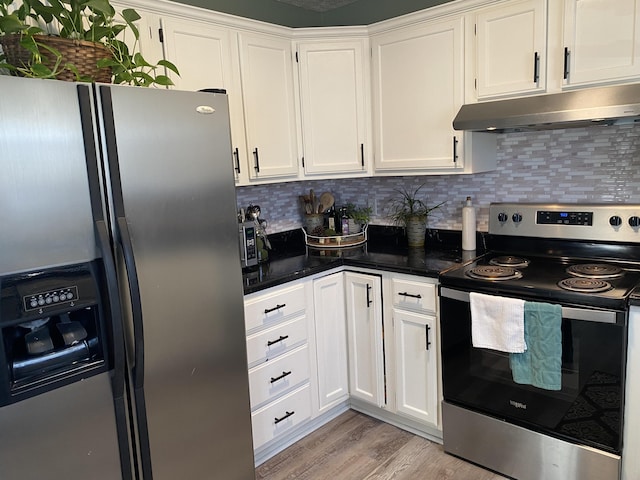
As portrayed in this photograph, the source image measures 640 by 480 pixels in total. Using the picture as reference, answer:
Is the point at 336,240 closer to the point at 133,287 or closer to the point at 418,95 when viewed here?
the point at 418,95

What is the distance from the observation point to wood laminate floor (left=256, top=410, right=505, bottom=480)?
Result: 2250mm

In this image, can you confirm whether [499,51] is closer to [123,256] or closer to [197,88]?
[197,88]

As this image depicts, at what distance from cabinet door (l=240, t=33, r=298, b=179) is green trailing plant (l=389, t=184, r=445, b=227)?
2.40 feet

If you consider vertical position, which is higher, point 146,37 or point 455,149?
point 146,37

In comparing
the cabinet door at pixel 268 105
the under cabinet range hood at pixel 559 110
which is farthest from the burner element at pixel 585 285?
the cabinet door at pixel 268 105

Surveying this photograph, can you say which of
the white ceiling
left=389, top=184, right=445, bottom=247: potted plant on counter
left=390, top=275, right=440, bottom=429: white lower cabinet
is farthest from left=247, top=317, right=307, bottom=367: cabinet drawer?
the white ceiling


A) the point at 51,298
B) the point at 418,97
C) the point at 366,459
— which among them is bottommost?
the point at 366,459

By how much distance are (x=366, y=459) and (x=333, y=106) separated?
190 cm

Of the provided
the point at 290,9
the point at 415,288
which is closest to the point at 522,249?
the point at 415,288

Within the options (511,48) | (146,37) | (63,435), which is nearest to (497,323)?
(511,48)

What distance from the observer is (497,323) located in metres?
2.00

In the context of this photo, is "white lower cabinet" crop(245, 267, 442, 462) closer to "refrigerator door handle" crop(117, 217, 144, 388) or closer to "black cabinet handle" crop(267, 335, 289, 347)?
"black cabinet handle" crop(267, 335, 289, 347)

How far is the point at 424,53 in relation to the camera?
8.25 feet

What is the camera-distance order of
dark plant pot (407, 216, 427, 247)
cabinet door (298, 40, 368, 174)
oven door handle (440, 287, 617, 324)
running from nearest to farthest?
oven door handle (440, 287, 617, 324)
cabinet door (298, 40, 368, 174)
dark plant pot (407, 216, 427, 247)
